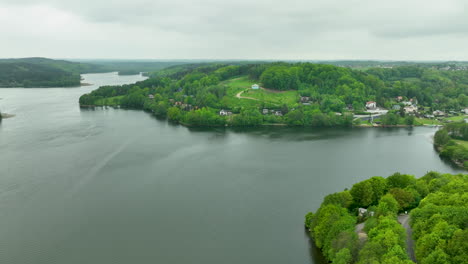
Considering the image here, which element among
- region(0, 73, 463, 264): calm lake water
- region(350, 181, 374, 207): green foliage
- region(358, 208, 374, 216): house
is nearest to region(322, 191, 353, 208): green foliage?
region(358, 208, 374, 216): house

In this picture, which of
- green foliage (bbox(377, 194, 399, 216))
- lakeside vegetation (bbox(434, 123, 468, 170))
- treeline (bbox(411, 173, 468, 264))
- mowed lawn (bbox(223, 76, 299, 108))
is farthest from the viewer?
mowed lawn (bbox(223, 76, 299, 108))

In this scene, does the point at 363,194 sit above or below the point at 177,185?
above

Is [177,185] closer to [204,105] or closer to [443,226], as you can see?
[443,226]

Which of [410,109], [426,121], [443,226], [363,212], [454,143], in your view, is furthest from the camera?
[410,109]

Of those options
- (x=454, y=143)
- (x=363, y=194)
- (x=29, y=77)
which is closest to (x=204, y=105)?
(x=454, y=143)

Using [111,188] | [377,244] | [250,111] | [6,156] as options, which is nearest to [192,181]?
[111,188]

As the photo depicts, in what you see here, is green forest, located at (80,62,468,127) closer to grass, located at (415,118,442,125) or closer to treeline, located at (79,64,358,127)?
treeline, located at (79,64,358,127)

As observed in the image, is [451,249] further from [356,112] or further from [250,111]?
[356,112]
